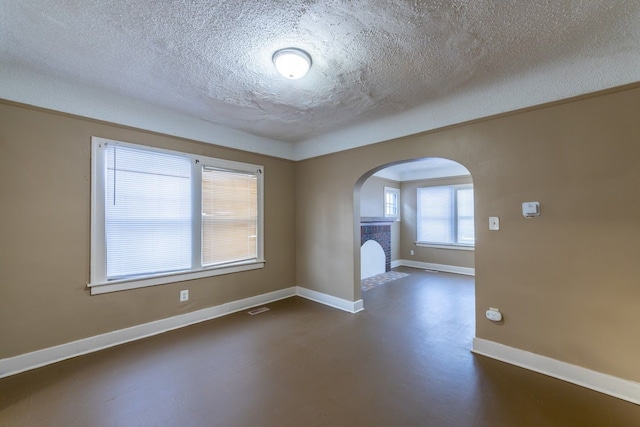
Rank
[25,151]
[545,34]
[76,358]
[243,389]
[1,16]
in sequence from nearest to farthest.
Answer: [1,16] → [545,34] → [243,389] → [25,151] → [76,358]

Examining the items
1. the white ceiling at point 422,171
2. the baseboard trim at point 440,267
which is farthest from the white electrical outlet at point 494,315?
the white ceiling at point 422,171

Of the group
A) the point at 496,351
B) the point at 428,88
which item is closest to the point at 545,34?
the point at 428,88

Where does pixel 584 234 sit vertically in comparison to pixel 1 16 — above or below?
below

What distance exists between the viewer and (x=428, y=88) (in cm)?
254

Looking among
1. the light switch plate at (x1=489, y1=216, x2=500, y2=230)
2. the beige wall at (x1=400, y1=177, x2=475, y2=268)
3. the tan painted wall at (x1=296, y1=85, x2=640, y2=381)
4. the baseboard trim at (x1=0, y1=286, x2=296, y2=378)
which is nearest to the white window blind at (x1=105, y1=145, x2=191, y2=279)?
the baseboard trim at (x1=0, y1=286, x2=296, y2=378)

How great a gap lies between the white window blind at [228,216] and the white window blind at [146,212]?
0.24 metres

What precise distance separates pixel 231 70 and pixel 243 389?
2.56 m

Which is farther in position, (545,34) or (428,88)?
(428,88)

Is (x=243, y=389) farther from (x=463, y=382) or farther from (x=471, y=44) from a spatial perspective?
(x=471, y=44)

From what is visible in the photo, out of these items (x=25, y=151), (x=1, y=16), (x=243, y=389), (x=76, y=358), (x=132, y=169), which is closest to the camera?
(x=1, y=16)

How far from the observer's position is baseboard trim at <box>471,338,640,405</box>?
198 centimetres

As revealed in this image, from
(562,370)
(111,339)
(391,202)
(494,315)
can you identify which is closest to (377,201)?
(391,202)

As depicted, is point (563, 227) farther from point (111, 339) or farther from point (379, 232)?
point (111, 339)

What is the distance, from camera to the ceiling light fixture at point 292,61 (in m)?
1.93
